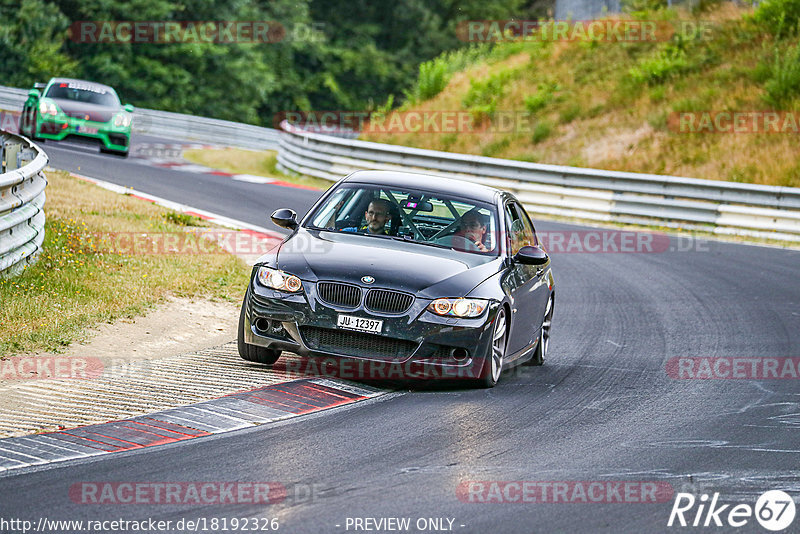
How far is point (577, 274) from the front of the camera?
16609 millimetres

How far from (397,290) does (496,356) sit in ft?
3.40

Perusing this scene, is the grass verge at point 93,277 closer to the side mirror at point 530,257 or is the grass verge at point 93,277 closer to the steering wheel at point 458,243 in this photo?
the steering wheel at point 458,243

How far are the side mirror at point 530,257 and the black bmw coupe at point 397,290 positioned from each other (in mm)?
14

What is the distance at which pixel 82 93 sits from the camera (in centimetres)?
2650

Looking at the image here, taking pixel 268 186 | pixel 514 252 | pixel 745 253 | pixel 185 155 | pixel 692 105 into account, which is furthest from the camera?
pixel 185 155

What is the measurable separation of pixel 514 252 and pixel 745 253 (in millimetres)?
11161

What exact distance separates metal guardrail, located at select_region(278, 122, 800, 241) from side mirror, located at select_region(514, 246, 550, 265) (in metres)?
14.0

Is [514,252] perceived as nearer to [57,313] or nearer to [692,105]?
[57,313]

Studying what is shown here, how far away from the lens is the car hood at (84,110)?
25.9 metres

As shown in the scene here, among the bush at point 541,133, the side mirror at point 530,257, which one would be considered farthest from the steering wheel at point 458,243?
the bush at point 541,133

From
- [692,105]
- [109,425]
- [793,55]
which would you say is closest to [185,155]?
[692,105]

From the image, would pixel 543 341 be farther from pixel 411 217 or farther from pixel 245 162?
pixel 245 162

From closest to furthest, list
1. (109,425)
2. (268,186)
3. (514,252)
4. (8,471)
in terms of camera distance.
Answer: (8,471), (109,425), (514,252), (268,186)

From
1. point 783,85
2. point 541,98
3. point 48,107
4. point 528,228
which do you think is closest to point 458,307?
point 528,228
